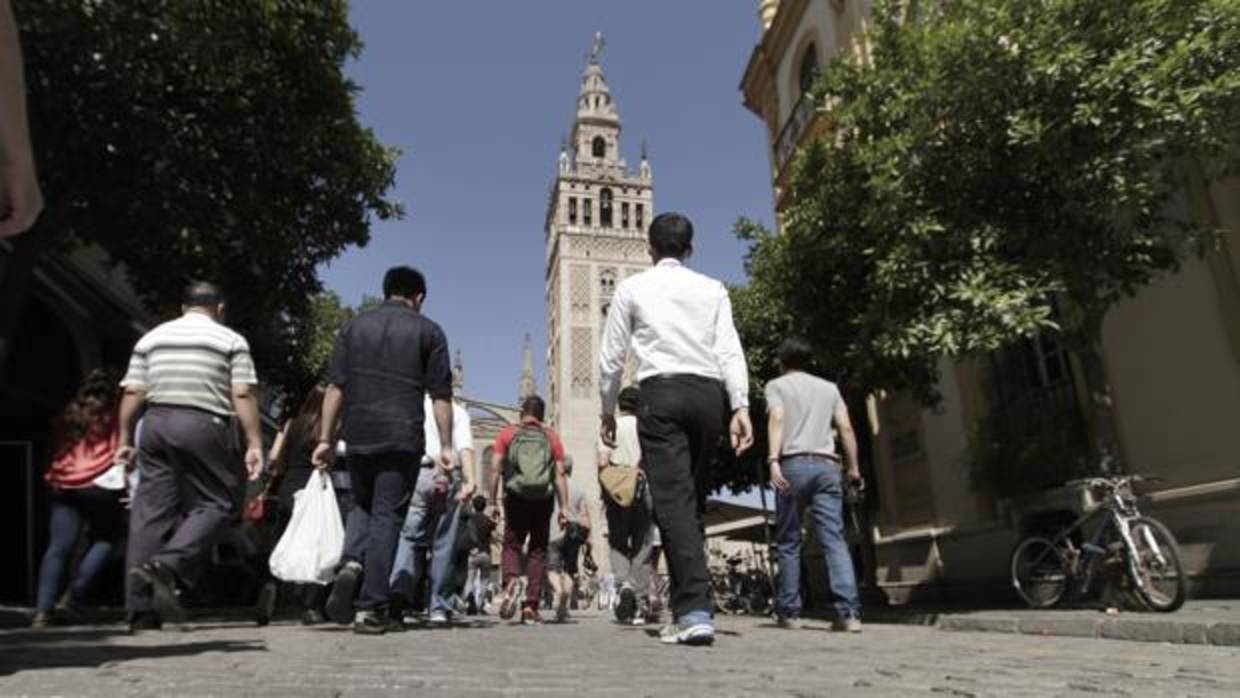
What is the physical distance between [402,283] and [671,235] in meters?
1.76

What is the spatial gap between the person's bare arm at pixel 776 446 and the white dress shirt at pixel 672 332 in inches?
56.1

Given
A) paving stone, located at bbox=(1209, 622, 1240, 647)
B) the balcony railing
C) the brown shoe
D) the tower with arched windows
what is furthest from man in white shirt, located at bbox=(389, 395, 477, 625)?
the tower with arched windows

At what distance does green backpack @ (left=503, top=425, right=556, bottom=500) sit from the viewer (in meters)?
6.54

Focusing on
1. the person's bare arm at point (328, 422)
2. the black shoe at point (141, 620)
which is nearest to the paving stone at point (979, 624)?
the person's bare arm at point (328, 422)

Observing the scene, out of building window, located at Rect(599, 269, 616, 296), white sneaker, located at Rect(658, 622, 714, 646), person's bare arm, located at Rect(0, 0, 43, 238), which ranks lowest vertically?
white sneaker, located at Rect(658, 622, 714, 646)

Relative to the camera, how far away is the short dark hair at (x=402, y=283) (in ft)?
17.5

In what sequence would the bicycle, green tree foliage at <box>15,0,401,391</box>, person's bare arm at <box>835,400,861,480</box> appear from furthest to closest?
green tree foliage at <box>15,0,401,391</box>
person's bare arm at <box>835,400,861,480</box>
the bicycle

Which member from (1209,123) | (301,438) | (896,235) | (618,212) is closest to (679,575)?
(301,438)

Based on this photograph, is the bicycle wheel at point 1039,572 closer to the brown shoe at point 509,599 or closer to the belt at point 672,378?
the brown shoe at point 509,599

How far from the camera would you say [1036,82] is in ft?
23.2

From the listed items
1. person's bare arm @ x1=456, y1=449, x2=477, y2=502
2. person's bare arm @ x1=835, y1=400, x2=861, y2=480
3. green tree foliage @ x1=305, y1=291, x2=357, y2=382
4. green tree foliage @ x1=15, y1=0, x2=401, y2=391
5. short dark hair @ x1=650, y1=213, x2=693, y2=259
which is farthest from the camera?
green tree foliage @ x1=305, y1=291, x2=357, y2=382

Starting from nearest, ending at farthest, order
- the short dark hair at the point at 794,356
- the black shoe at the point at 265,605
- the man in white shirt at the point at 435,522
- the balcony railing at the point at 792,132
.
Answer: the man in white shirt at the point at 435,522, the short dark hair at the point at 794,356, the black shoe at the point at 265,605, the balcony railing at the point at 792,132

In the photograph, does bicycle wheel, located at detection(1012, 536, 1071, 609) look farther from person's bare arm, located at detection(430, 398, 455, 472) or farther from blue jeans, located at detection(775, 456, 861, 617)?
person's bare arm, located at detection(430, 398, 455, 472)

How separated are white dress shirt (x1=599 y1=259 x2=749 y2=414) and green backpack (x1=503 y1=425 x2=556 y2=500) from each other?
7.35 feet
